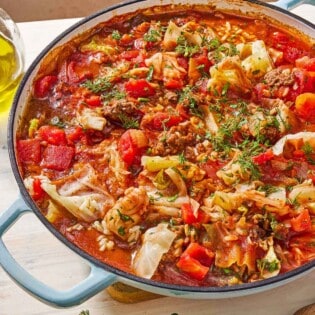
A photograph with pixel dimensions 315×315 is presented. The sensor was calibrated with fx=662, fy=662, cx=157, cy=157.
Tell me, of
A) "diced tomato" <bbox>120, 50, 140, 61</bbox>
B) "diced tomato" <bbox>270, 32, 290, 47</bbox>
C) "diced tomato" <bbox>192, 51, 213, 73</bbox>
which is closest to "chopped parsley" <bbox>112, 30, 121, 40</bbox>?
"diced tomato" <bbox>120, 50, 140, 61</bbox>

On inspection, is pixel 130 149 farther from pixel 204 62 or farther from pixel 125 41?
pixel 125 41

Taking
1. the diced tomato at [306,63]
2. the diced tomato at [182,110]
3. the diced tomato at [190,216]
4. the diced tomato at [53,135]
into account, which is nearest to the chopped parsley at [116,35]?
the diced tomato at [182,110]

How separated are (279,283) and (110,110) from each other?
4.03 feet

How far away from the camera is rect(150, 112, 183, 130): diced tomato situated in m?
3.33

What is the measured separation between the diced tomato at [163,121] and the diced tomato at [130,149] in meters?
0.14

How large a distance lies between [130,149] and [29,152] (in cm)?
50

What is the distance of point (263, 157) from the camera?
10.4ft

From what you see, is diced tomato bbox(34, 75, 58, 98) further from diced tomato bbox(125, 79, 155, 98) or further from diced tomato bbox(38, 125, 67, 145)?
diced tomato bbox(125, 79, 155, 98)

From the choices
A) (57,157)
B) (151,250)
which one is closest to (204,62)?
(57,157)

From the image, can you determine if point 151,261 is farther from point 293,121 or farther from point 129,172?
point 293,121

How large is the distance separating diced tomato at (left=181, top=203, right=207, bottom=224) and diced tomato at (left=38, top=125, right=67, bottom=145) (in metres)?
0.72

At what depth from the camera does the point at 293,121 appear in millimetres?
3375

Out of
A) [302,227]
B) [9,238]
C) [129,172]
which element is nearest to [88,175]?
[129,172]

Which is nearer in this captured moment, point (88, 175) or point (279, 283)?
point (279, 283)
